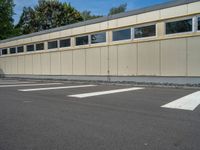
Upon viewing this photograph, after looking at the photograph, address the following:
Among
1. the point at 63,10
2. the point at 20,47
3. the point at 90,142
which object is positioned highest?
the point at 63,10

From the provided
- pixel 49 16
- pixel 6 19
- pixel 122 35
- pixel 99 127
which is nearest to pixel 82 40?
pixel 122 35

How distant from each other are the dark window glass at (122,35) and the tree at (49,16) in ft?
93.6

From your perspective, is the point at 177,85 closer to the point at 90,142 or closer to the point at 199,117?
the point at 199,117

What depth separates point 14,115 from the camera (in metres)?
5.78

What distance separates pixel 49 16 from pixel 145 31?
112 ft

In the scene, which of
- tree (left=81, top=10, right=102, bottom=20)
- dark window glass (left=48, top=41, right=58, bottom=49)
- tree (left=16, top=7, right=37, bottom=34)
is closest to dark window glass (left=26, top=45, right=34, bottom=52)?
dark window glass (left=48, top=41, right=58, bottom=49)

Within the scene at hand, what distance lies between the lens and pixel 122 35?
1603 cm

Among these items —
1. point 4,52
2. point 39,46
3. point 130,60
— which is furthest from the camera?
point 4,52

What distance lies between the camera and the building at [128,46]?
1301 cm

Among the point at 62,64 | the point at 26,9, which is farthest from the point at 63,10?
the point at 62,64

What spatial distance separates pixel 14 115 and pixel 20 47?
20.3m

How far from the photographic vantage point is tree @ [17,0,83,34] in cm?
4419

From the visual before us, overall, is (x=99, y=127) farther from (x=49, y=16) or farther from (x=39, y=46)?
(x=49, y=16)

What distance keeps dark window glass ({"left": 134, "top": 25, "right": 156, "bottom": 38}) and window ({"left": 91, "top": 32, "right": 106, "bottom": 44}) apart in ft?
8.62
